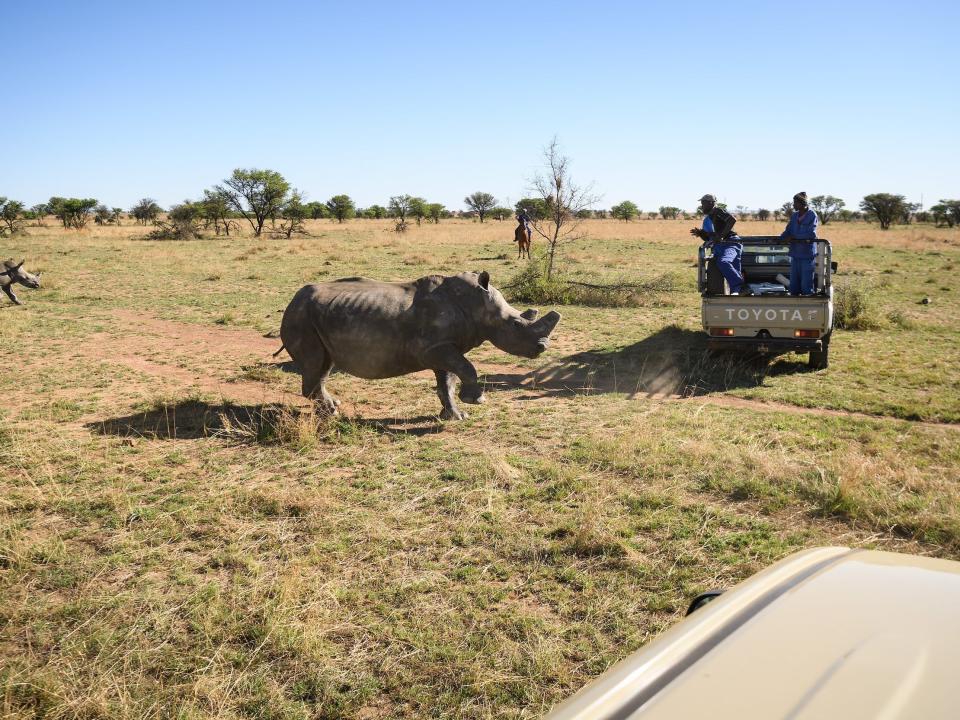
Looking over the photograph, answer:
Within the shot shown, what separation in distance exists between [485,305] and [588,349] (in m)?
4.51

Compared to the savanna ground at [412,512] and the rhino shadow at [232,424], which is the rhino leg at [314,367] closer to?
the rhino shadow at [232,424]

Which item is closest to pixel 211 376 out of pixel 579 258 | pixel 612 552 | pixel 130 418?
pixel 130 418

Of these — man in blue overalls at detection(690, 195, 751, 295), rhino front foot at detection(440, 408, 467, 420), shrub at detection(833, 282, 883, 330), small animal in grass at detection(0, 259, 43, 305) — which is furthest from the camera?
small animal in grass at detection(0, 259, 43, 305)

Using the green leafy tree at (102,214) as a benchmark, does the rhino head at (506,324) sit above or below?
below

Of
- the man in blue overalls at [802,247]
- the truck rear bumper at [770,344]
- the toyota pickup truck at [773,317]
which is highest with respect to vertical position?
the man in blue overalls at [802,247]

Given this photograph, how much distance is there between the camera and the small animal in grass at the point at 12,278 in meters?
17.5

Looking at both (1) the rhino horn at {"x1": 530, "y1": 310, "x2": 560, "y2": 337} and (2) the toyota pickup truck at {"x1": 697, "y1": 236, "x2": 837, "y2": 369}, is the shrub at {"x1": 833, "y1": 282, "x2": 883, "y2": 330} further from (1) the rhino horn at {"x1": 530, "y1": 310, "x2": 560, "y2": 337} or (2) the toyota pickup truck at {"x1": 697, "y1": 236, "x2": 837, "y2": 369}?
(1) the rhino horn at {"x1": 530, "y1": 310, "x2": 560, "y2": 337}

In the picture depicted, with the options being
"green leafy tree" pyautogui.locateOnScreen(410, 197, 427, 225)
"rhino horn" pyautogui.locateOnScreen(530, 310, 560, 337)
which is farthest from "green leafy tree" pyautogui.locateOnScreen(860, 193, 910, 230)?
"rhino horn" pyautogui.locateOnScreen(530, 310, 560, 337)

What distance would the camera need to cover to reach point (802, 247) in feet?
33.8

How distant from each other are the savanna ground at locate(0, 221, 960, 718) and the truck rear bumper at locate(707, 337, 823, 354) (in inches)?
16.8

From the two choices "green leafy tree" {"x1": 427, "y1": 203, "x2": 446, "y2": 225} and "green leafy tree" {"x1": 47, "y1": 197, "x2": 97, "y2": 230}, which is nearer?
"green leafy tree" {"x1": 47, "y1": 197, "x2": 97, "y2": 230}

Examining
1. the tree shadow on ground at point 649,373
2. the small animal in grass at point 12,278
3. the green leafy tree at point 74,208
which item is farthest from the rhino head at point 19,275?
the green leafy tree at point 74,208

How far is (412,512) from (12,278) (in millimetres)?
17589

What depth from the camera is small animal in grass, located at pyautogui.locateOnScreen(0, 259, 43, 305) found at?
1745cm
